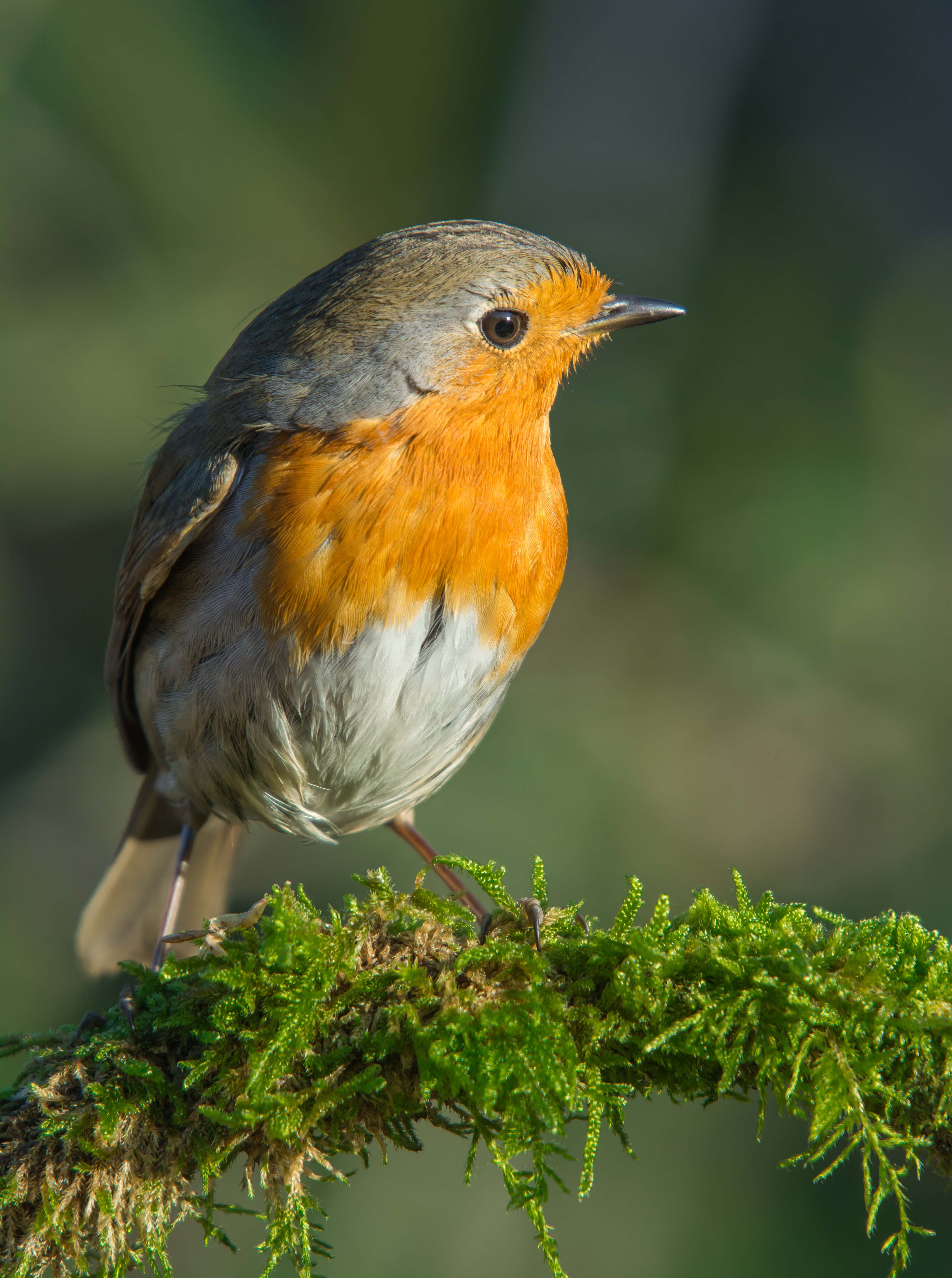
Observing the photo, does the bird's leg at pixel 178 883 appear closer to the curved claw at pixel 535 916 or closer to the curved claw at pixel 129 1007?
the curved claw at pixel 129 1007

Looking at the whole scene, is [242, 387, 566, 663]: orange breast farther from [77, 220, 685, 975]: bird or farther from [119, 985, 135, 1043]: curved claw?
[119, 985, 135, 1043]: curved claw

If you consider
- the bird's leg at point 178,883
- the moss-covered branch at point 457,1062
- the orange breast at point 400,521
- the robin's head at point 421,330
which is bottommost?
the moss-covered branch at point 457,1062

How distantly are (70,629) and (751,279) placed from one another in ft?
13.3

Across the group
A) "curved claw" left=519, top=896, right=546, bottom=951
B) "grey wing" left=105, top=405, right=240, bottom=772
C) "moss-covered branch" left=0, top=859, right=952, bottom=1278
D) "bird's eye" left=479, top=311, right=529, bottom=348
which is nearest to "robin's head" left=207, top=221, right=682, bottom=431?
"bird's eye" left=479, top=311, right=529, bottom=348

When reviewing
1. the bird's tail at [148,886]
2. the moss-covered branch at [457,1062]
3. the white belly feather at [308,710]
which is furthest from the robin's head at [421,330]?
the bird's tail at [148,886]

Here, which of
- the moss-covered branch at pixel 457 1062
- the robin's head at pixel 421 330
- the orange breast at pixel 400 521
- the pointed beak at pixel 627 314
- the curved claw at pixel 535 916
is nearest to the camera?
the moss-covered branch at pixel 457 1062

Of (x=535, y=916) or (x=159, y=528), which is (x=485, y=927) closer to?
(x=535, y=916)

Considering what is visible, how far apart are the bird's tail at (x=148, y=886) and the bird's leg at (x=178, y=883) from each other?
183 mm

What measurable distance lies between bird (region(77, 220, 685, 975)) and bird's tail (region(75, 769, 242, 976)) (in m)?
0.59

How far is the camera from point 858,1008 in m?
1.55

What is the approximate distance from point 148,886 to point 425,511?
6.17ft

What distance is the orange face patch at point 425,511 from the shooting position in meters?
2.22

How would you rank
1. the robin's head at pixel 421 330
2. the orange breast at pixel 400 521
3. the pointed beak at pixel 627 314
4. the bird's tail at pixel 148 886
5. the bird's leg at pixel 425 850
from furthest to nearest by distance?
the bird's tail at pixel 148 886 → the pointed beak at pixel 627 314 → the bird's leg at pixel 425 850 → the robin's head at pixel 421 330 → the orange breast at pixel 400 521

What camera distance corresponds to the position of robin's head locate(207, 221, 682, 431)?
2.38 metres
